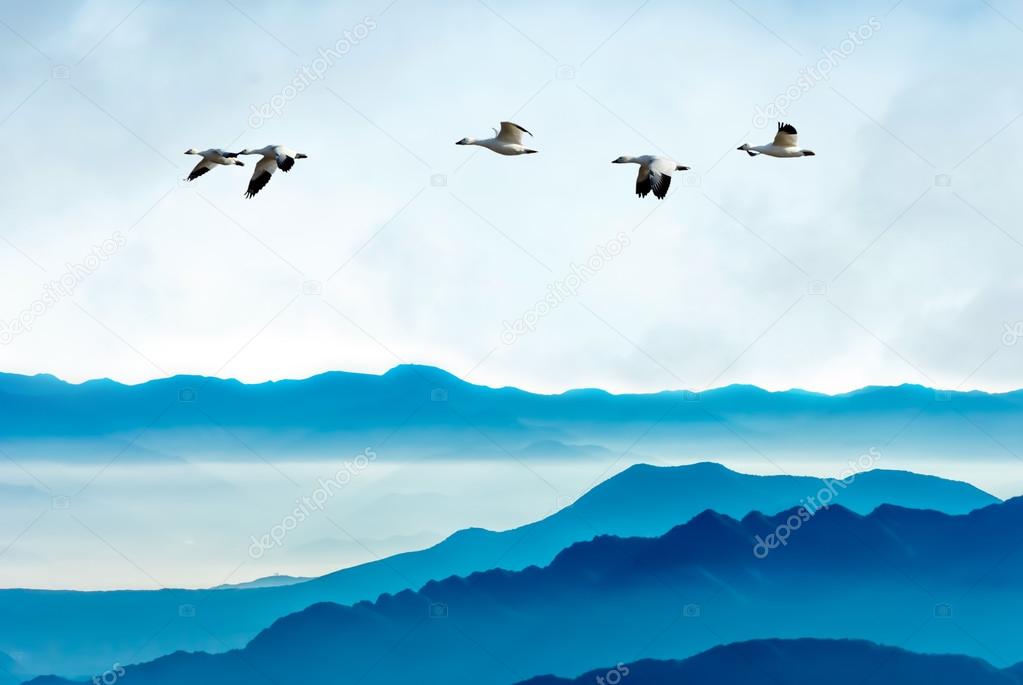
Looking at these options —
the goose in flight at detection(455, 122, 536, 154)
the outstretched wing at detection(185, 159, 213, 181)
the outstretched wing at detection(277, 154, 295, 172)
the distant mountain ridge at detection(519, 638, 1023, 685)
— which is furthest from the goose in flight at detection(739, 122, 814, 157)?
the distant mountain ridge at detection(519, 638, 1023, 685)

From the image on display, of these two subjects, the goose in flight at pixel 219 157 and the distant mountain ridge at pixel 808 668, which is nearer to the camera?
the goose in flight at pixel 219 157

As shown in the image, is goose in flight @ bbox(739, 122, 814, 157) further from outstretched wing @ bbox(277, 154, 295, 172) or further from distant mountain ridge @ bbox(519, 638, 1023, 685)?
distant mountain ridge @ bbox(519, 638, 1023, 685)

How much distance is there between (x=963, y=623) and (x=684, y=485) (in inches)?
654

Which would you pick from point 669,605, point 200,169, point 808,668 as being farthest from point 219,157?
point 669,605

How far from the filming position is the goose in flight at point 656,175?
83.5ft

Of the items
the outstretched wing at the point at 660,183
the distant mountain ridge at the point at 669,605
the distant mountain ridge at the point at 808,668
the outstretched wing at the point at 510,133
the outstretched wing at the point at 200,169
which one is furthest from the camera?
the distant mountain ridge at the point at 669,605

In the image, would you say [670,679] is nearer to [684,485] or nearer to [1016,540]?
[684,485]

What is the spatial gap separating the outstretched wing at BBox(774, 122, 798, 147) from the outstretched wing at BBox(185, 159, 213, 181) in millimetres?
13069

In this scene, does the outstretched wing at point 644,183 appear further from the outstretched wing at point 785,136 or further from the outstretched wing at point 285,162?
the outstretched wing at point 285,162

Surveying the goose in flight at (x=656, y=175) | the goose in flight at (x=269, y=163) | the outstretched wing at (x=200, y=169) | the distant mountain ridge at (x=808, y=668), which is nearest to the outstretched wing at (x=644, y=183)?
the goose in flight at (x=656, y=175)

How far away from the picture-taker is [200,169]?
29656mm

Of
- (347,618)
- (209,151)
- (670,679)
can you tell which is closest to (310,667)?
(347,618)

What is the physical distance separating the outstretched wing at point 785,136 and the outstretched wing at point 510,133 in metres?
5.68

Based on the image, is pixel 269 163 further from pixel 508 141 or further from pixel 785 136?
pixel 785 136
